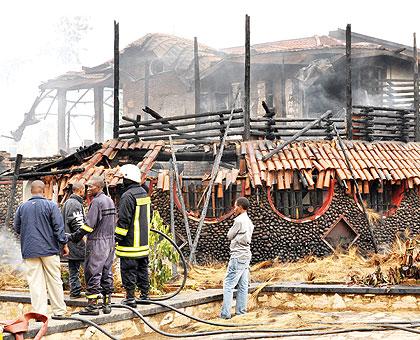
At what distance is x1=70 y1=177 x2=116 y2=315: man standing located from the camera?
29.3 feet

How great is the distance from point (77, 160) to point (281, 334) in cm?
1127

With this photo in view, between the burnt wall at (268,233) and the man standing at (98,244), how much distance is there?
7.90m

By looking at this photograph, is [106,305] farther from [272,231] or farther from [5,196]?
[5,196]

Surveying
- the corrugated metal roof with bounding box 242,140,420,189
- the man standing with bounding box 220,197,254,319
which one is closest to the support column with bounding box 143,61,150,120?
the corrugated metal roof with bounding box 242,140,420,189

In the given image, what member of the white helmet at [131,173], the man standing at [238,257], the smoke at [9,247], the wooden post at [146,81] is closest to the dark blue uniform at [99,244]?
the white helmet at [131,173]

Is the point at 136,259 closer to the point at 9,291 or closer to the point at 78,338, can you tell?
the point at 78,338

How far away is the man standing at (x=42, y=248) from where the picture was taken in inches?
335

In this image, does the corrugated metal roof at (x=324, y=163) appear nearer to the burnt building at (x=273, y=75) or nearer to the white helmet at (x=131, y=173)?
the burnt building at (x=273, y=75)

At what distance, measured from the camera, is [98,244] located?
9094 millimetres

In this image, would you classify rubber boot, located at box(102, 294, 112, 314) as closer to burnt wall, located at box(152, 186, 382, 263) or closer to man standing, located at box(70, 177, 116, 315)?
man standing, located at box(70, 177, 116, 315)

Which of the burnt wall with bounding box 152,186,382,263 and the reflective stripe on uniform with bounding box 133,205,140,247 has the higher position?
the reflective stripe on uniform with bounding box 133,205,140,247

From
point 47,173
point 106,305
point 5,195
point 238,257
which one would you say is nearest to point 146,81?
point 5,195

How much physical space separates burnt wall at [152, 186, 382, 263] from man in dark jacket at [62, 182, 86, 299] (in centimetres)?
635

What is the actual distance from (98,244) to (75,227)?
166cm
